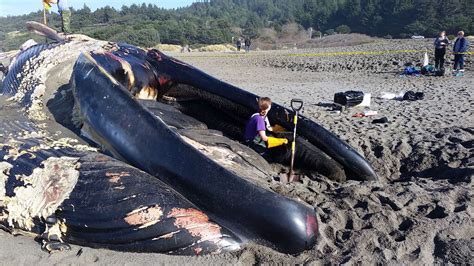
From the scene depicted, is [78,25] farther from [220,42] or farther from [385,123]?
[385,123]

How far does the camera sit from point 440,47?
14.7 meters

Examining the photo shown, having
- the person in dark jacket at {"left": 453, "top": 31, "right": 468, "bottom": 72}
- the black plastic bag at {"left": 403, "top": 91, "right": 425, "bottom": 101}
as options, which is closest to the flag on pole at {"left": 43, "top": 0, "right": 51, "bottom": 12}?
the black plastic bag at {"left": 403, "top": 91, "right": 425, "bottom": 101}

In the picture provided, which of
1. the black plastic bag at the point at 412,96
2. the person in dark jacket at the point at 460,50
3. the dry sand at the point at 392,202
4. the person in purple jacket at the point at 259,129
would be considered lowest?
the dry sand at the point at 392,202

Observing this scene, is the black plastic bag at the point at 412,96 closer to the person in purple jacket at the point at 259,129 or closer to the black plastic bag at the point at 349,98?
the black plastic bag at the point at 349,98

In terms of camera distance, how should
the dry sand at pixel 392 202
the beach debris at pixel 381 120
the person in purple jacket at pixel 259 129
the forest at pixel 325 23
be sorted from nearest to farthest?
the dry sand at pixel 392 202, the person in purple jacket at pixel 259 129, the beach debris at pixel 381 120, the forest at pixel 325 23

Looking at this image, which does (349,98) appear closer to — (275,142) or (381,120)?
(381,120)

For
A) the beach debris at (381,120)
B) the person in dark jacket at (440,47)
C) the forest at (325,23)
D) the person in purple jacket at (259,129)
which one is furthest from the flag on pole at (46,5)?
the forest at (325,23)

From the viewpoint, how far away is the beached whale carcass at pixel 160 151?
11.2ft

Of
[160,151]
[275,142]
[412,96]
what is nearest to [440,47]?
[412,96]

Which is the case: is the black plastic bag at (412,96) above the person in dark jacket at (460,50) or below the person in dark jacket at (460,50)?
below

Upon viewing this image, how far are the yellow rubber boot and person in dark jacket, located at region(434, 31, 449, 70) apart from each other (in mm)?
11263

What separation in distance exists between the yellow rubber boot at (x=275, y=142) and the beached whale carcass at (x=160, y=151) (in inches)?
9.4

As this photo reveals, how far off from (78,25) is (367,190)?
6846 centimetres

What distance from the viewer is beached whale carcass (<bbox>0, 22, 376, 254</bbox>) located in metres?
3.41
